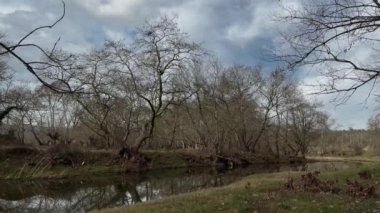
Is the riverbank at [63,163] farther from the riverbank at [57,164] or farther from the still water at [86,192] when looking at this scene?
the still water at [86,192]

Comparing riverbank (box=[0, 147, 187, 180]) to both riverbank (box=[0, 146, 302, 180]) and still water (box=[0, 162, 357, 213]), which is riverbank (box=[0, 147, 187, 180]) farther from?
still water (box=[0, 162, 357, 213])

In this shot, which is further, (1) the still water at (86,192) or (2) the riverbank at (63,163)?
(2) the riverbank at (63,163)

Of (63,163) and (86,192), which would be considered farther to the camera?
(63,163)

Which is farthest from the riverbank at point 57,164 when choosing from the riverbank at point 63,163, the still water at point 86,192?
the still water at point 86,192

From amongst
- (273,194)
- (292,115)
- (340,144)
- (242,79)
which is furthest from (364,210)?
(340,144)

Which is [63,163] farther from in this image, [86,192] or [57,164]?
[86,192]

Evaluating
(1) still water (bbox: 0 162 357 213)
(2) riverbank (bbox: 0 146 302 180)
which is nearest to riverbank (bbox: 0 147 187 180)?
(2) riverbank (bbox: 0 146 302 180)

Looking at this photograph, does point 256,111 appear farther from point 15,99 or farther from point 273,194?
point 273,194

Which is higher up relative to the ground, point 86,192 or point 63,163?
point 63,163

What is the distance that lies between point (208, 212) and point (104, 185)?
81.9 ft

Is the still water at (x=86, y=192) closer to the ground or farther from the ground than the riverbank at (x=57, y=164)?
closer to the ground

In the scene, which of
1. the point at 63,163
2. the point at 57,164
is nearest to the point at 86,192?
the point at 57,164

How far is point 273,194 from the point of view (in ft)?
51.3

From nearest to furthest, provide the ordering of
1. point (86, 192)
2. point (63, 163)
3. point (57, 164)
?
point (86, 192)
point (57, 164)
point (63, 163)
